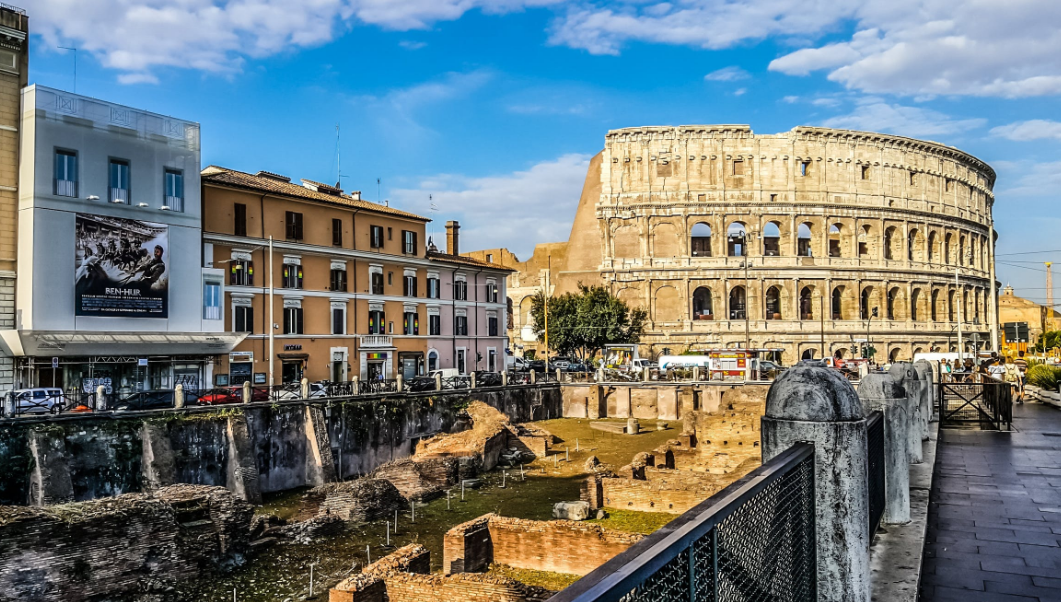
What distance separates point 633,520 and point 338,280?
77.2ft

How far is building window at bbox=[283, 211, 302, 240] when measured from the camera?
36312 mm

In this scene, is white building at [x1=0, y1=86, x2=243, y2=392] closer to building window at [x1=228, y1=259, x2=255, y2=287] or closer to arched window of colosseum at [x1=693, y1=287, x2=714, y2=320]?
building window at [x1=228, y1=259, x2=255, y2=287]

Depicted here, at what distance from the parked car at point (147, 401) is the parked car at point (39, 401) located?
5.18 feet

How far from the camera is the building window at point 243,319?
33.9m

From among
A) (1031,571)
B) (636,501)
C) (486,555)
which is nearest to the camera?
(1031,571)

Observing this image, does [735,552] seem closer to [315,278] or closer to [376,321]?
[315,278]

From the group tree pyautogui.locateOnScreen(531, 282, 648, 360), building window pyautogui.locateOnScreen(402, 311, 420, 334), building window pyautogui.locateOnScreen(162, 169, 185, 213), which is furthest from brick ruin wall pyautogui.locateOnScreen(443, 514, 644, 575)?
tree pyautogui.locateOnScreen(531, 282, 648, 360)

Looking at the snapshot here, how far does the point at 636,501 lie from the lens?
A: 811 inches

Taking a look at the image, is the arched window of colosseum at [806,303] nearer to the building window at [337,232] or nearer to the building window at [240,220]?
the building window at [337,232]

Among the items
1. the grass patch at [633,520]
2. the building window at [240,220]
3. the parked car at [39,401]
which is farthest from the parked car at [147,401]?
the grass patch at [633,520]

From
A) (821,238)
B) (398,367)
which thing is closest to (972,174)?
(821,238)

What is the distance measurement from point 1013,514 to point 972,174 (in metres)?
73.7

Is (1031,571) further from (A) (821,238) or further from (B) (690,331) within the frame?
(A) (821,238)

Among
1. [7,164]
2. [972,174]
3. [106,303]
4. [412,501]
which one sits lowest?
[412,501]
